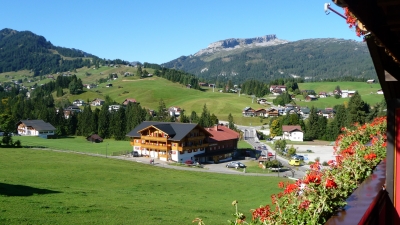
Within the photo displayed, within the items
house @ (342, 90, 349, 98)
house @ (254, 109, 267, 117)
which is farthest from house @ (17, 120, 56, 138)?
house @ (342, 90, 349, 98)

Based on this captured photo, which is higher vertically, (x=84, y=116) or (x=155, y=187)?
(x=84, y=116)

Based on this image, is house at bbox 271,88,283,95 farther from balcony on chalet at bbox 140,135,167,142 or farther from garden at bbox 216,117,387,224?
garden at bbox 216,117,387,224

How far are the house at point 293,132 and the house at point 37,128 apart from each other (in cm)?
4708

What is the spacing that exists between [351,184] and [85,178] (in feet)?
85.4

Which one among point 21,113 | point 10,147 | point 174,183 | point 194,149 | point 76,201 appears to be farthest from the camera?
point 21,113

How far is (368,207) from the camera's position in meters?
2.79

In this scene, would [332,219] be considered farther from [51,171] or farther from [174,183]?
[51,171]

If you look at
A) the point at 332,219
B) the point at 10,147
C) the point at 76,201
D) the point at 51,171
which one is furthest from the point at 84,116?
the point at 332,219

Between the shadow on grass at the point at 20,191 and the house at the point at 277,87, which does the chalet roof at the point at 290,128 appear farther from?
the house at the point at 277,87

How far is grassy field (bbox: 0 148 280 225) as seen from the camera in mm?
14234

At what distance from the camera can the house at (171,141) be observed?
156ft

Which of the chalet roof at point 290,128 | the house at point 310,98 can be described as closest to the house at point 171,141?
the chalet roof at point 290,128

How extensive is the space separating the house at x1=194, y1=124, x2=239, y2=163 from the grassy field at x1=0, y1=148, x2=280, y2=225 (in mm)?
14000

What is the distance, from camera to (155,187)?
25.8 meters
